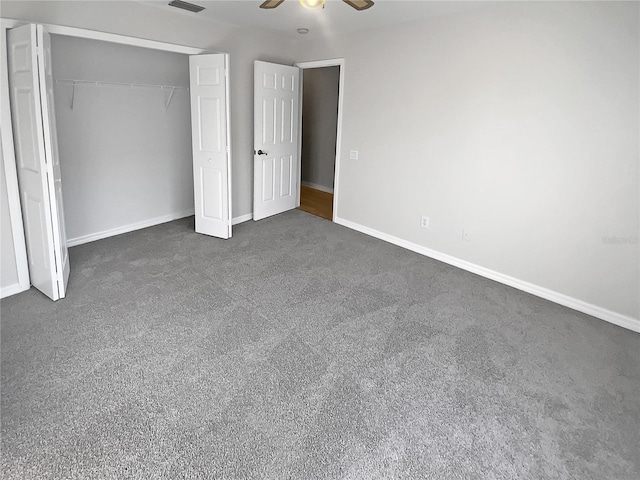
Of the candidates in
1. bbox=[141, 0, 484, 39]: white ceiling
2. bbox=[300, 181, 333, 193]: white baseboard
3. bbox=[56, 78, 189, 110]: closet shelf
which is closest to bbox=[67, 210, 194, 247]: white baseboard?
bbox=[56, 78, 189, 110]: closet shelf

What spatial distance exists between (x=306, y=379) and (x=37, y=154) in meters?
2.46

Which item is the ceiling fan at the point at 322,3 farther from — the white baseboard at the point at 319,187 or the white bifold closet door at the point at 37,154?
the white baseboard at the point at 319,187

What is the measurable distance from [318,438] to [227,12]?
13.3 feet

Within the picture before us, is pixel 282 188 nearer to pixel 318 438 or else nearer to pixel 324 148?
pixel 324 148

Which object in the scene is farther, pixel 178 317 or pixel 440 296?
pixel 440 296

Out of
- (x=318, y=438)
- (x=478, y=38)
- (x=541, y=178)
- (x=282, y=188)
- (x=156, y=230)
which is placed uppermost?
(x=478, y=38)

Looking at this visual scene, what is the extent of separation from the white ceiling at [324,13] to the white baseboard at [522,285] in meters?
2.35

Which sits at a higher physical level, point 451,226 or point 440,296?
point 451,226

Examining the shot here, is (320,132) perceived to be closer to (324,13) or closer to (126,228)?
(324,13)

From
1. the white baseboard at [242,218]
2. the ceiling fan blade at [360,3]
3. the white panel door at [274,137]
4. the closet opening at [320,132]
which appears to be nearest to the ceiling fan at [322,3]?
the ceiling fan blade at [360,3]

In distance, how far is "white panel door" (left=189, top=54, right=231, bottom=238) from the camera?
4.21 m

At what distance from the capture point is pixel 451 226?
13.5 feet

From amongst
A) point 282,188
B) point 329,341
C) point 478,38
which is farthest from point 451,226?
point 282,188

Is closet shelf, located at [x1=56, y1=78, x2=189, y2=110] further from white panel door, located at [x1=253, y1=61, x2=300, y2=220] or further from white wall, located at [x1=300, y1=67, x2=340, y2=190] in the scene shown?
white wall, located at [x1=300, y1=67, x2=340, y2=190]
